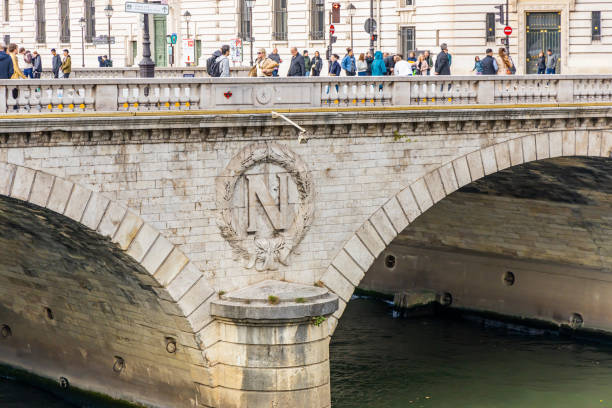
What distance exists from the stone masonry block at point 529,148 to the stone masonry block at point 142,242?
31.2 feet

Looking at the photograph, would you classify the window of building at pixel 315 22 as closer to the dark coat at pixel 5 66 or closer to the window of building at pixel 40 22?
the window of building at pixel 40 22

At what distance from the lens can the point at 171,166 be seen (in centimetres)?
2506

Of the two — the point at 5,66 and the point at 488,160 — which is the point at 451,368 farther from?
the point at 5,66

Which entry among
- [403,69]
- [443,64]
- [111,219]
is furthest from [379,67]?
[111,219]

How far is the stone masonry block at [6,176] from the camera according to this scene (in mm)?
23000

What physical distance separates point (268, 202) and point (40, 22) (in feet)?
128

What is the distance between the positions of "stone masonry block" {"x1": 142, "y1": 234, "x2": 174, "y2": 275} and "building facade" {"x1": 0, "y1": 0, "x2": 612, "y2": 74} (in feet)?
76.5

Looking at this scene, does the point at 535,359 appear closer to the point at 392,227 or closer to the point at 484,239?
the point at 484,239

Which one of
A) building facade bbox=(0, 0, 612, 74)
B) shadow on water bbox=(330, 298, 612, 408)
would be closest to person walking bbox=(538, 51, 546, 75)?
building facade bbox=(0, 0, 612, 74)

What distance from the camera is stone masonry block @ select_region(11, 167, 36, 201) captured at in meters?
23.2

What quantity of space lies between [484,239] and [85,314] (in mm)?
15819

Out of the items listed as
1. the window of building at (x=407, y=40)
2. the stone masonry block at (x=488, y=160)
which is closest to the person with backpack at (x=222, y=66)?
the stone masonry block at (x=488, y=160)

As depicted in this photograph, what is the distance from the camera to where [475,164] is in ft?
95.8

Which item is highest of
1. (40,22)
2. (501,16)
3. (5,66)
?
(40,22)
